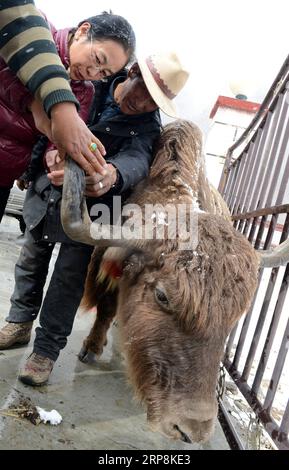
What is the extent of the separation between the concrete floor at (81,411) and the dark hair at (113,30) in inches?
90.0

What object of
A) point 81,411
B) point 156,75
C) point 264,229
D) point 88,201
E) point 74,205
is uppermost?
point 156,75

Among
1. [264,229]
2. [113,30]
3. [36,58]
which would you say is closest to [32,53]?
[36,58]

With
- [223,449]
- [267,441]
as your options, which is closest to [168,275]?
[223,449]

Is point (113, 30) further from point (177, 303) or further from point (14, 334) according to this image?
point (14, 334)

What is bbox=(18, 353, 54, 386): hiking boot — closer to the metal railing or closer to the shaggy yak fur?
the shaggy yak fur

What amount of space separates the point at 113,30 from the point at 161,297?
5.41 ft

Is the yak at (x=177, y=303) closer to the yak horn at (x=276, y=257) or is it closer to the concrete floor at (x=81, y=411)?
the yak horn at (x=276, y=257)

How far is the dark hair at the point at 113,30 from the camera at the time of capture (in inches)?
105

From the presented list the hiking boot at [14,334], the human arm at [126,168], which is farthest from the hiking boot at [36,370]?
the human arm at [126,168]

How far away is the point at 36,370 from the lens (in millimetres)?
2961

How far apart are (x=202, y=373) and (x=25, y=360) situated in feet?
5.12

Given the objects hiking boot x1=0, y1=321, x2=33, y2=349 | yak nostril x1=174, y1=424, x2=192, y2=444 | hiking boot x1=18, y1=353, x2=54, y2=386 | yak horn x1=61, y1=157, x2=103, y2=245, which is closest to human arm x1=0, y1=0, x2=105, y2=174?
yak horn x1=61, y1=157, x2=103, y2=245

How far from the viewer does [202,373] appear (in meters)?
2.30
